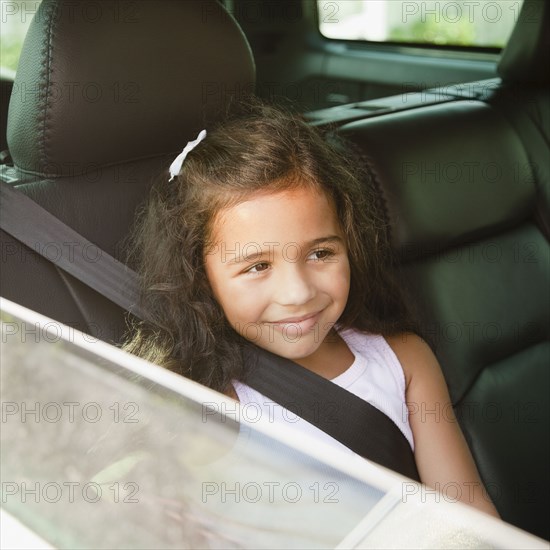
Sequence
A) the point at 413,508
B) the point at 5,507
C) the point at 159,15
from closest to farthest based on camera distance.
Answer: the point at 413,508 < the point at 5,507 < the point at 159,15

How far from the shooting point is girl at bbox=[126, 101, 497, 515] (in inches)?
45.9

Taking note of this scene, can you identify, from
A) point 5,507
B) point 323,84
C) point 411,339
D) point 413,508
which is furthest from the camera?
point 323,84

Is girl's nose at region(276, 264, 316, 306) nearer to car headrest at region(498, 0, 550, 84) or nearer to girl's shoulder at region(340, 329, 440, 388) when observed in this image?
girl's shoulder at region(340, 329, 440, 388)

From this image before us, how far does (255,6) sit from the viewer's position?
8.48ft

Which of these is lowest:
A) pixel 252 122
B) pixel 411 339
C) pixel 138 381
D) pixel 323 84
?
pixel 323 84

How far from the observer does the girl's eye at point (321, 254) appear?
1198 millimetres

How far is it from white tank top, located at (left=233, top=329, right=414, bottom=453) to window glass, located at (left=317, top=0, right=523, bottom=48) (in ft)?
4.14

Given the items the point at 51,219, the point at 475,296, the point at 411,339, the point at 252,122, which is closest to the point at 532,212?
the point at 475,296

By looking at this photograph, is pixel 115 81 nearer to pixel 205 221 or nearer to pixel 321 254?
pixel 205 221

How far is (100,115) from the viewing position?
1225 mm

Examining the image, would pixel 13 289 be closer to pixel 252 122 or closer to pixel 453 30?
pixel 252 122

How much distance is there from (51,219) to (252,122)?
1.13 ft

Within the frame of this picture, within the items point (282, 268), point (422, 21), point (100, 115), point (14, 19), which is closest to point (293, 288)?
point (282, 268)

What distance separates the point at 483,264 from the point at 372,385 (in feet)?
1.44
